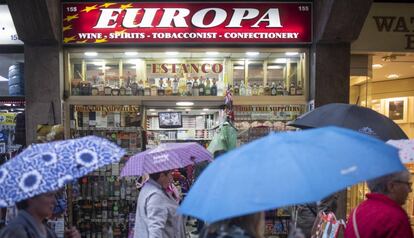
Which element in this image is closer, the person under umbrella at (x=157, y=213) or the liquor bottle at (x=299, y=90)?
the person under umbrella at (x=157, y=213)

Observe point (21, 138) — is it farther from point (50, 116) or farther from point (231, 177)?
point (231, 177)

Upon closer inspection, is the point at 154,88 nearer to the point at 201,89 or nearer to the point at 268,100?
the point at 201,89

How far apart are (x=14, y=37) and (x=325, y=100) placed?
17.0 feet

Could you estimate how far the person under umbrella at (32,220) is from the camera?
217cm

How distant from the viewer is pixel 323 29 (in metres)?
6.11

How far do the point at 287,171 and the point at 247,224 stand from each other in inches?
18.6

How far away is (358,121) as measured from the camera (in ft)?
10.7

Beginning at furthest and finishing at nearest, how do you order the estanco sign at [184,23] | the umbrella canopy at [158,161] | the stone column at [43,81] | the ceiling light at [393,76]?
the ceiling light at [393,76], the estanco sign at [184,23], the stone column at [43,81], the umbrella canopy at [158,161]

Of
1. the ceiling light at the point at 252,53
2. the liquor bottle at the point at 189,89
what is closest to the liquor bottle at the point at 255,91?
the ceiling light at the point at 252,53

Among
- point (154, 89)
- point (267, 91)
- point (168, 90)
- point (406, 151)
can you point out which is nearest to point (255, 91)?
point (267, 91)

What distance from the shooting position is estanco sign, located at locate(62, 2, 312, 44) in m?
6.45

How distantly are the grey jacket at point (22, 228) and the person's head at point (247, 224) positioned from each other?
3.43 ft

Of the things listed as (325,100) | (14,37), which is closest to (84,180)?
(14,37)

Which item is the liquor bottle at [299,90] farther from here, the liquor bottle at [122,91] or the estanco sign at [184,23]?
the liquor bottle at [122,91]
